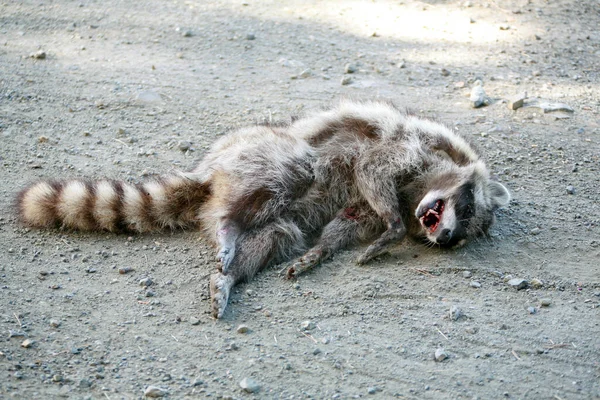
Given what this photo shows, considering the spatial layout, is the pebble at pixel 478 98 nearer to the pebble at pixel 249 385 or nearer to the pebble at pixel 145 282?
the pebble at pixel 145 282

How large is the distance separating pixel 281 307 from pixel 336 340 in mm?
430

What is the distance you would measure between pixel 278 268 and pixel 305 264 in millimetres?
206

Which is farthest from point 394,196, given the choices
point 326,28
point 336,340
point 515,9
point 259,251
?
point 515,9

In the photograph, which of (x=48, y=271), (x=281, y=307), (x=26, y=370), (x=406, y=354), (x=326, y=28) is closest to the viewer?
(x=26, y=370)

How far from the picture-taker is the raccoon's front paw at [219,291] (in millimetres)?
3883

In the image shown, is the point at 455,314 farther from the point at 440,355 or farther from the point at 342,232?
the point at 342,232

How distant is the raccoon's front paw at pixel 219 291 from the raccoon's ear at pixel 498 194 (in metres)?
1.88

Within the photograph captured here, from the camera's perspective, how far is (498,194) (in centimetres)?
493

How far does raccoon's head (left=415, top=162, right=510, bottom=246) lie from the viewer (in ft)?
14.9

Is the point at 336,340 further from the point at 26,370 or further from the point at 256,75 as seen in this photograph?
the point at 256,75

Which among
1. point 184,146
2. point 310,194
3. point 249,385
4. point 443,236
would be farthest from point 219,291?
point 184,146

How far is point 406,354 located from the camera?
3578 millimetres

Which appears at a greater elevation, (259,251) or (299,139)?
(299,139)

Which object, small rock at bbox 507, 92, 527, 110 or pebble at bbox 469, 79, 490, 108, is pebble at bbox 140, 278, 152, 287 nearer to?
pebble at bbox 469, 79, 490, 108
